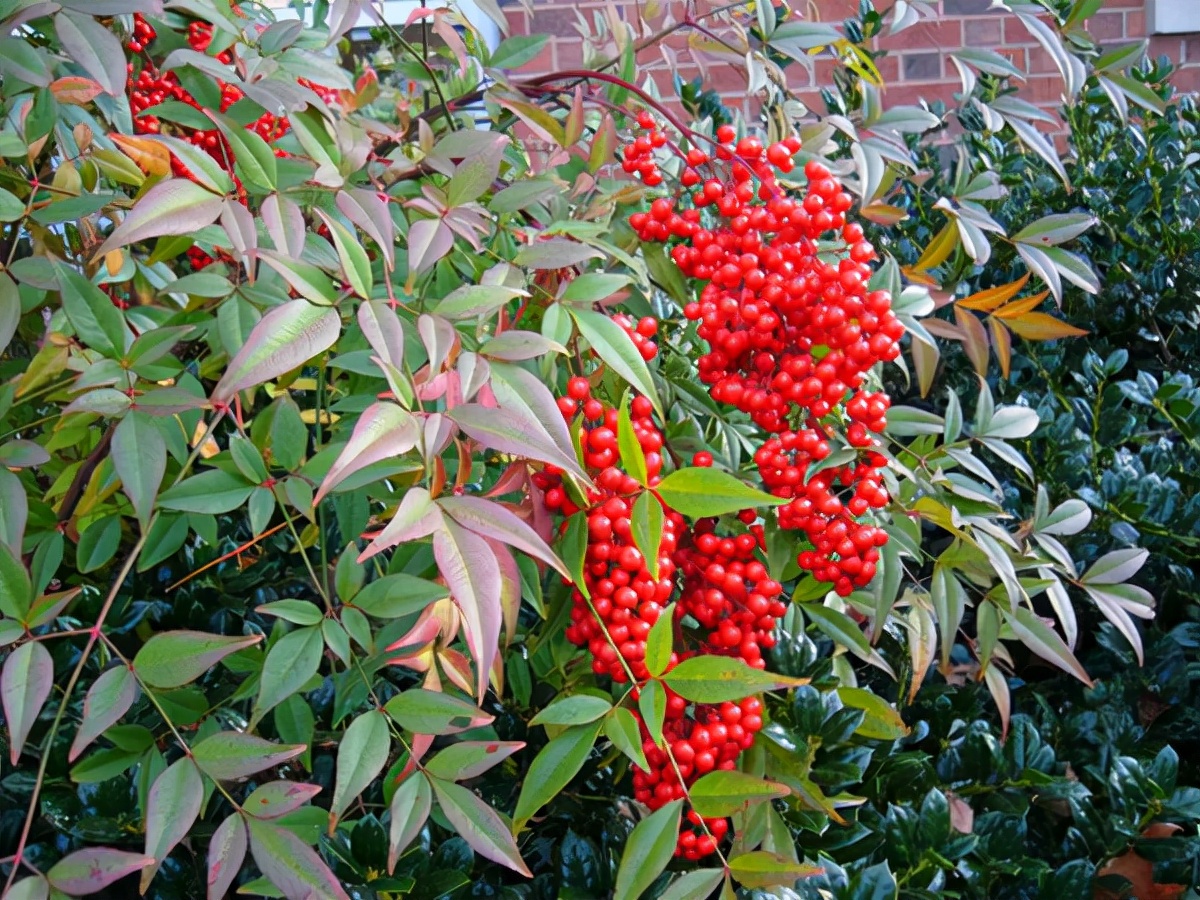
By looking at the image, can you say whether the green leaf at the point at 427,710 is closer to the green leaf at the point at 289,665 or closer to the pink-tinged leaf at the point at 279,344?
the green leaf at the point at 289,665

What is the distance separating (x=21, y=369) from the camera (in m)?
1.00

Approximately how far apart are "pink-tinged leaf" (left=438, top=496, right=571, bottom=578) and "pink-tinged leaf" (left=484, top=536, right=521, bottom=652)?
2 cm

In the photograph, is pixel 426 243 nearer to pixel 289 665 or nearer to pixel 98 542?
pixel 289 665

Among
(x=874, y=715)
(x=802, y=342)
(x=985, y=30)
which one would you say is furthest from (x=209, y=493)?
(x=985, y=30)

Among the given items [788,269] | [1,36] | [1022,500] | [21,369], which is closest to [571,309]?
[788,269]

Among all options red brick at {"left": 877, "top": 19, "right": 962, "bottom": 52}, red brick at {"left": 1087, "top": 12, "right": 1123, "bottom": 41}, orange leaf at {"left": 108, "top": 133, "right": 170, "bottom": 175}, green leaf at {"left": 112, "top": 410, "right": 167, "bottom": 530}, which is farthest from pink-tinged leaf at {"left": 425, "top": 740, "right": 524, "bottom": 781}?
red brick at {"left": 1087, "top": 12, "right": 1123, "bottom": 41}

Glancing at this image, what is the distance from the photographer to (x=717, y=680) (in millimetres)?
653

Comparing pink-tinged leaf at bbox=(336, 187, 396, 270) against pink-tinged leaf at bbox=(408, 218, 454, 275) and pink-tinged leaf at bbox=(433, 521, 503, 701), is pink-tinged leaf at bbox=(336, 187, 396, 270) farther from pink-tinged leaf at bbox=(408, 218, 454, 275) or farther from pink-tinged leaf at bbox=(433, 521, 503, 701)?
pink-tinged leaf at bbox=(433, 521, 503, 701)

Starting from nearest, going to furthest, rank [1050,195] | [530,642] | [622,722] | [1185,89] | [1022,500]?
[622,722] < [530,642] < [1022,500] < [1050,195] < [1185,89]

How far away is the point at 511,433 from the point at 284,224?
0.24 meters

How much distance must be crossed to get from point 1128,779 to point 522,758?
1.75 feet

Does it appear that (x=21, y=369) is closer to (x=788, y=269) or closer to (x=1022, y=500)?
(x=788, y=269)

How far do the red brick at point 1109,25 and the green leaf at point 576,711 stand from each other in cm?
338

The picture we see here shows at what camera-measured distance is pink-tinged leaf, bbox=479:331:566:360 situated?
2.04 feet
